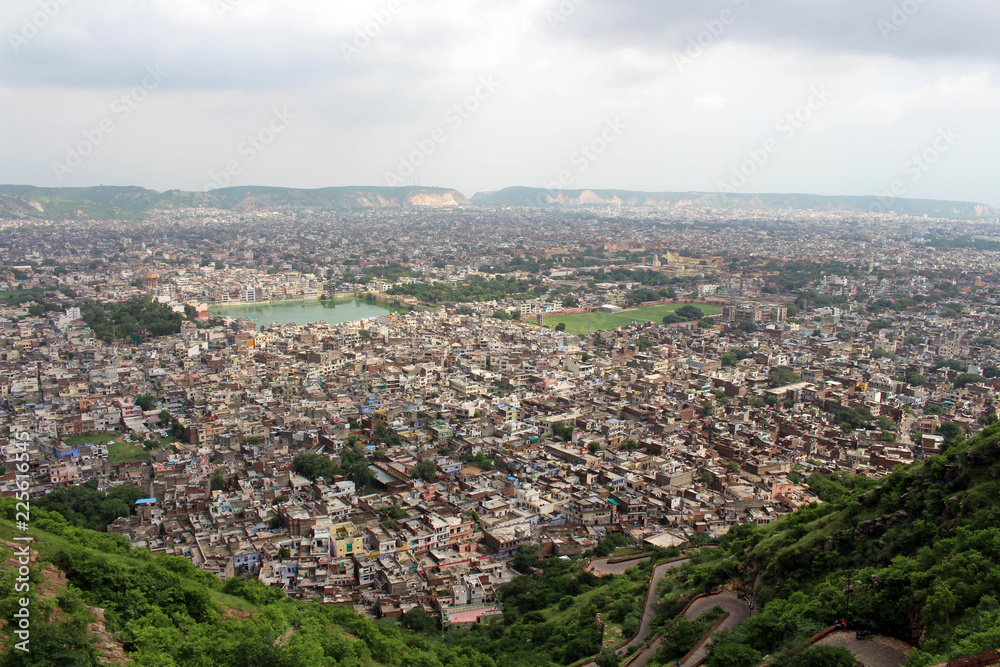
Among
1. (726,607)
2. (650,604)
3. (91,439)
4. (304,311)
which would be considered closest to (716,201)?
(304,311)

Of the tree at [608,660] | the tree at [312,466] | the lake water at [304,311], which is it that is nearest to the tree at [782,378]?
the tree at [312,466]

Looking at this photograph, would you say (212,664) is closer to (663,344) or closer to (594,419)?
(594,419)

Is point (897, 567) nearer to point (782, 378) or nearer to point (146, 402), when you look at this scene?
point (782, 378)

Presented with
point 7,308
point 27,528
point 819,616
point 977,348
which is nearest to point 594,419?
point 819,616

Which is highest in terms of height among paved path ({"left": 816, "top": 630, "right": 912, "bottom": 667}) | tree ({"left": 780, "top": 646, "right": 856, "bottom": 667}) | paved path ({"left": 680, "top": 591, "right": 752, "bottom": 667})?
tree ({"left": 780, "top": 646, "right": 856, "bottom": 667})

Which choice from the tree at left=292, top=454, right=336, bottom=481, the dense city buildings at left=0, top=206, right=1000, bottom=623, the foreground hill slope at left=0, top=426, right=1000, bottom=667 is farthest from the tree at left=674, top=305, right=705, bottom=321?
the foreground hill slope at left=0, top=426, right=1000, bottom=667

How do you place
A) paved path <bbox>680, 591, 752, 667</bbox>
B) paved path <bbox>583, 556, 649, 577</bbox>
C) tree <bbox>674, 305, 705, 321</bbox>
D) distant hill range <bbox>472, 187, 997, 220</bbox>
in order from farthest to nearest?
distant hill range <bbox>472, 187, 997, 220</bbox>, tree <bbox>674, 305, 705, 321</bbox>, paved path <bbox>583, 556, 649, 577</bbox>, paved path <bbox>680, 591, 752, 667</bbox>

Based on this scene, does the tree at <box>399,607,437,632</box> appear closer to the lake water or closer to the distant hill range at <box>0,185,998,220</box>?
the lake water

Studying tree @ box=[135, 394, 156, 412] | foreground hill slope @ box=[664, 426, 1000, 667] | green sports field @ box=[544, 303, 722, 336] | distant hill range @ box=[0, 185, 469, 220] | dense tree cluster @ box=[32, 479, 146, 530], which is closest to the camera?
foreground hill slope @ box=[664, 426, 1000, 667]
